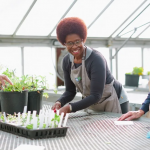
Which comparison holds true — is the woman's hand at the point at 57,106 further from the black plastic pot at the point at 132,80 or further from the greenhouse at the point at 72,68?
the black plastic pot at the point at 132,80

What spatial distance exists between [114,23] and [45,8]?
1.86 metres

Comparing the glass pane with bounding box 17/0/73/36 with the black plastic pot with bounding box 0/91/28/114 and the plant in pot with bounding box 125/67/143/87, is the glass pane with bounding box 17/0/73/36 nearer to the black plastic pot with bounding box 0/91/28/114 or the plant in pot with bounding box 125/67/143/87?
the plant in pot with bounding box 125/67/143/87

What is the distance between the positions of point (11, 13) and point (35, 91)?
337cm

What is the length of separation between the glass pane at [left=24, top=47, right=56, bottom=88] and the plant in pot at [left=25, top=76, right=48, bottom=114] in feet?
12.3

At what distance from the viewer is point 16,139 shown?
51.8 inches

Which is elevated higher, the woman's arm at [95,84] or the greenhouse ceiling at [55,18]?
the greenhouse ceiling at [55,18]

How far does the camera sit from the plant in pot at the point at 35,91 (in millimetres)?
1872

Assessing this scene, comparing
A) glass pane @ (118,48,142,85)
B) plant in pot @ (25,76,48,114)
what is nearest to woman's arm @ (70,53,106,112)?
plant in pot @ (25,76,48,114)

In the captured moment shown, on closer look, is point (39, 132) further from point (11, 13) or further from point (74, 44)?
point (11, 13)

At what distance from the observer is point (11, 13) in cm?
489

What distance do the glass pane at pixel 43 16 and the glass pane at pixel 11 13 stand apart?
0.54ft

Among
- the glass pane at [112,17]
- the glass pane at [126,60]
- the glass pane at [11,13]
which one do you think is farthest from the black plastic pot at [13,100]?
the glass pane at [126,60]

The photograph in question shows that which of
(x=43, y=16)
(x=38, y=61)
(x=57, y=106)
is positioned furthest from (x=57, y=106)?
(x=38, y=61)

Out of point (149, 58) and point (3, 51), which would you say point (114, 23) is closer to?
point (149, 58)
